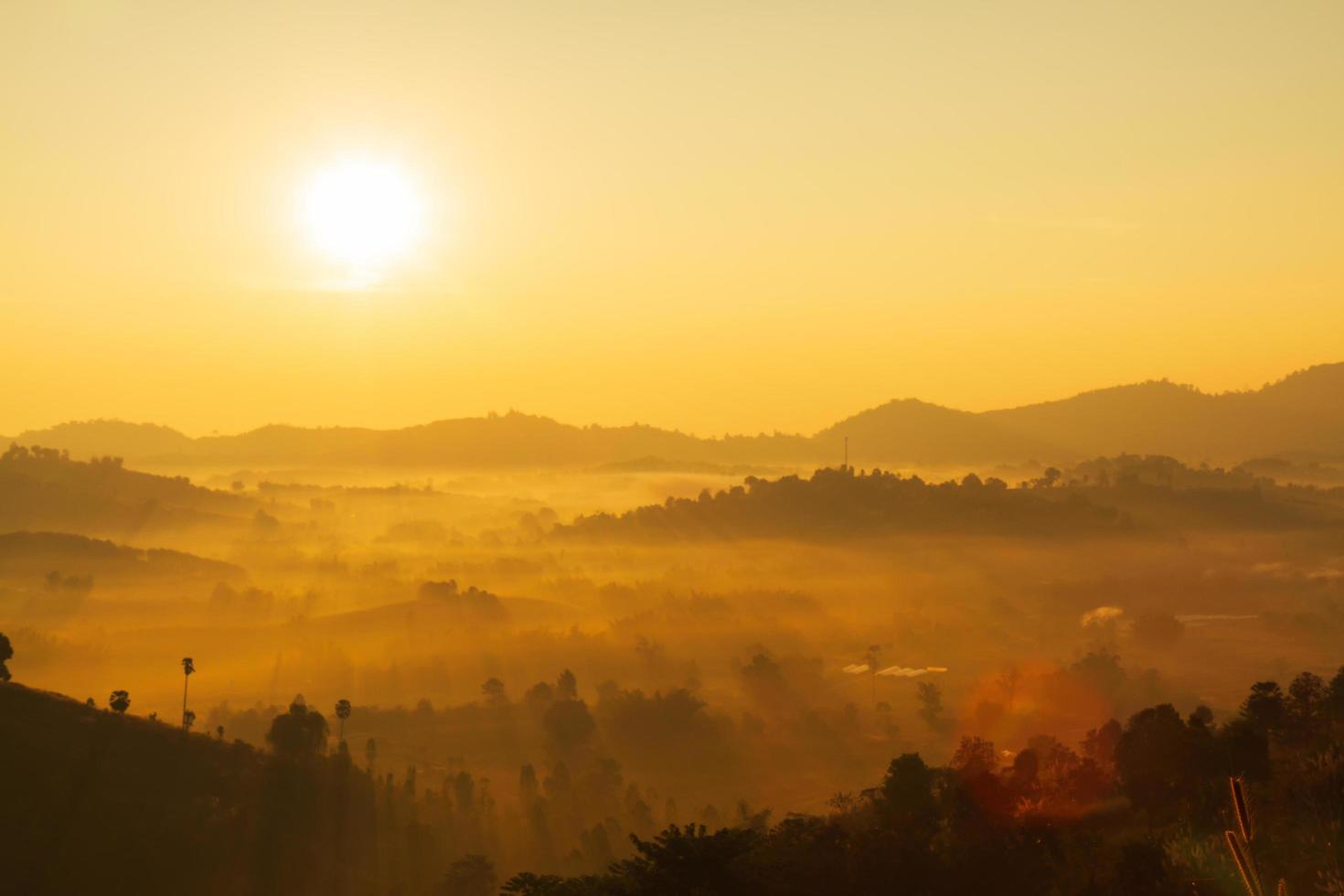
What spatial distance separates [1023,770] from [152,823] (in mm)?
105537

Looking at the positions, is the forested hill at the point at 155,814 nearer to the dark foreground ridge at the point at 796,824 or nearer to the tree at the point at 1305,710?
the dark foreground ridge at the point at 796,824

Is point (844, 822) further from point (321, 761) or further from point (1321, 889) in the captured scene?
point (321, 761)

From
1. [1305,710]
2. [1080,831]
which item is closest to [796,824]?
[1080,831]

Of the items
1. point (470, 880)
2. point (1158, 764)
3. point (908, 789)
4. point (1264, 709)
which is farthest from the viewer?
point (470, 880)

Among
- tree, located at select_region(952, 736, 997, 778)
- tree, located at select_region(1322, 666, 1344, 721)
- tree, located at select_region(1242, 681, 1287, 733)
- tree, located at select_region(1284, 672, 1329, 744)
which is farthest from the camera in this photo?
tree, located at select_region(952, 736, 997, 778)

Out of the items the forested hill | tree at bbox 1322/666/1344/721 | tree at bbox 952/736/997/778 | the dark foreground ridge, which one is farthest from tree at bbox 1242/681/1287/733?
the forested hill

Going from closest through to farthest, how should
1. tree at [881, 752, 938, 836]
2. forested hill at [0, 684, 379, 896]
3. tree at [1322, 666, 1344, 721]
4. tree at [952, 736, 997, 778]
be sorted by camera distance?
tree at [881, 752, 938, 836] < tree at [1322, 666, 1344, 721] < tree at [952, 736, 997, 778] < forested hill at [0, 684, 379, 896]

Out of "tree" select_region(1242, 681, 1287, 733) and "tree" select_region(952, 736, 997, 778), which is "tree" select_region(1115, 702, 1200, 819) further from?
"tree" select_region(952, 736, 997, 778)

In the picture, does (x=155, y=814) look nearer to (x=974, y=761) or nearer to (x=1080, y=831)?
(x=974, y=761)

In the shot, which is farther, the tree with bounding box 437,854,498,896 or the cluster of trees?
the tree with bounding box 437,854,498,896

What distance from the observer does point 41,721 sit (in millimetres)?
165750

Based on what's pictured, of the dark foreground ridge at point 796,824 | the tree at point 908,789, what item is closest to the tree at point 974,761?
the dark foreground ridge at point 796,824

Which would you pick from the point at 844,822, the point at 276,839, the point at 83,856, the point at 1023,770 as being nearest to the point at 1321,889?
the point at 844,822

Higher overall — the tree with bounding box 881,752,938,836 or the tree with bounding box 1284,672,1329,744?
the tree with bounding box 1284,672,1329,744
